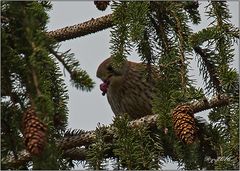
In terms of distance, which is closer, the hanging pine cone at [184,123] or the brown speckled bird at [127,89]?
the hanging pine cone at [184,123]

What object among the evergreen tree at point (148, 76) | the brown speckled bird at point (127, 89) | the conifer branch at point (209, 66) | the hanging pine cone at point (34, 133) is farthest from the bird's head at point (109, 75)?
the hanging pine cone at point (34, 133)

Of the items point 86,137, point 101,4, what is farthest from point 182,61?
point 86,137

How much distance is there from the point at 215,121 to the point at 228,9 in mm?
478

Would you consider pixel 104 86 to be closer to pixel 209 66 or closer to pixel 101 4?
pixel 101 4

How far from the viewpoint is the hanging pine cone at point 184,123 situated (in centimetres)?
205

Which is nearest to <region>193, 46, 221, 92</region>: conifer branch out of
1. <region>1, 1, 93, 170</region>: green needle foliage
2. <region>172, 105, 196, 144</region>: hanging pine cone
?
→ <region>172, 105, 196, 144</region>: hanging pine cone

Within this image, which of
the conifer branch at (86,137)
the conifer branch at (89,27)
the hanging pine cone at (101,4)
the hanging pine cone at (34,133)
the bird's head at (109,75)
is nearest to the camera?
the hanging pine cone at (34,133)

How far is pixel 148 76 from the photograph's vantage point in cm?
249

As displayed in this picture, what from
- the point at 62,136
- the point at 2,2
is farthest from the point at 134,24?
the point at 62,136

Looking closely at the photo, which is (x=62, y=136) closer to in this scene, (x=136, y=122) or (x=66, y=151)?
(x=66, y=151)

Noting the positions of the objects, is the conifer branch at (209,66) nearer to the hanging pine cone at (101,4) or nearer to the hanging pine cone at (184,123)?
the hanging pine cone at (184,123)

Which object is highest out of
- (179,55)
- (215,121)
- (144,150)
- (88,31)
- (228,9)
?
(88,31)

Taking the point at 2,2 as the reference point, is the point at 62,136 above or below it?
below

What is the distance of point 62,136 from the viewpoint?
8.91ft
